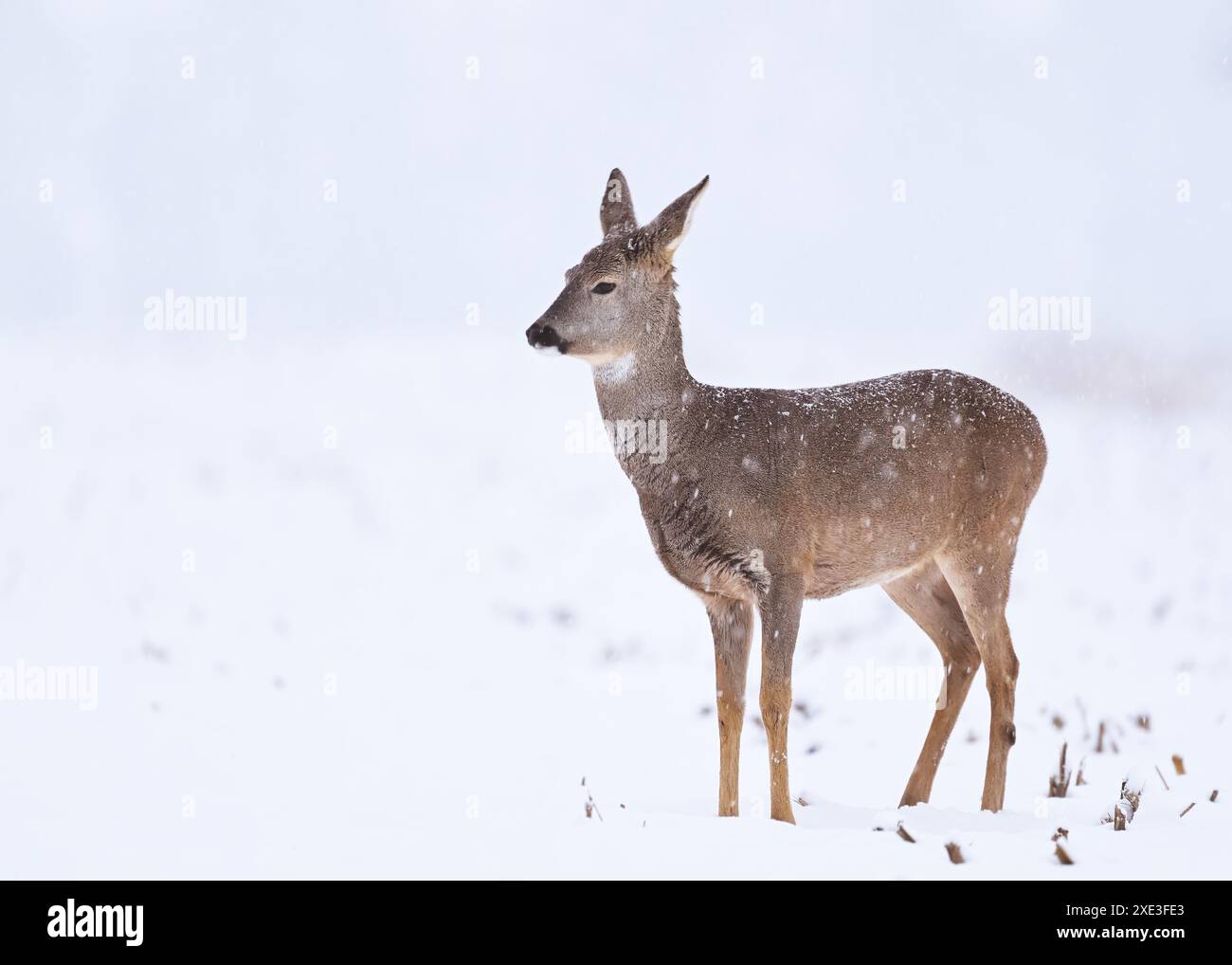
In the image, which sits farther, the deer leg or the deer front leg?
the deer leg

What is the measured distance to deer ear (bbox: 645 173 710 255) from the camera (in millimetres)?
7348

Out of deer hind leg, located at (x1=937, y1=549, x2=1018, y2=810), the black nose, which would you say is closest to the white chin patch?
the black nose

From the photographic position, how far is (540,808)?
665cm

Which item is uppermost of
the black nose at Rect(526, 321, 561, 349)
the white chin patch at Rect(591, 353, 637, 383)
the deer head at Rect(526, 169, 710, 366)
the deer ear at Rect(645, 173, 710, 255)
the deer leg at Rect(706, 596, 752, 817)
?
the deer ear at Rect(645, 173, 710, 255)

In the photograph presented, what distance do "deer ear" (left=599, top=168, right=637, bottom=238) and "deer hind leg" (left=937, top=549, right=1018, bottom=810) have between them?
2.54 metres

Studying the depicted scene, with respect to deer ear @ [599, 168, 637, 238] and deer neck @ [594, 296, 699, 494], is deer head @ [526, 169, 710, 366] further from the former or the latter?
deer ear @ [599, 168, 637, 238]

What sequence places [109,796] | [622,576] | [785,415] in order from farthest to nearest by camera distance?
[622,576]
[785,415]
[109,796]

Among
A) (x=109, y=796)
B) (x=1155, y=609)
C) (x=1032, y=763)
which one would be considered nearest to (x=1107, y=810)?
(x=1032, y=763)

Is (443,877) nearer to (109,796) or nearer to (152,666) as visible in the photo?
(109,796)

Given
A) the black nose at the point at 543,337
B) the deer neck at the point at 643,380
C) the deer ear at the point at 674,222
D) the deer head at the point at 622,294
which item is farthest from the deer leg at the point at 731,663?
the deer ear at the point at 674,222

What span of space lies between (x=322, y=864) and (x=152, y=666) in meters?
6.06

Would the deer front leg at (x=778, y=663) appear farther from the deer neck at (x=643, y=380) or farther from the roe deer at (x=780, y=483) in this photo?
the deer neck at (x=643, y=380)

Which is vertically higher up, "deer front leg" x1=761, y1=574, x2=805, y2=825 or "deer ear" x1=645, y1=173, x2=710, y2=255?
"deer ear" x1=645, y1=173, x2=710, y2=255

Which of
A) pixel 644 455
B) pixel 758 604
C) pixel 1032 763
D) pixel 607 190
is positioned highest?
pixel 607 190
